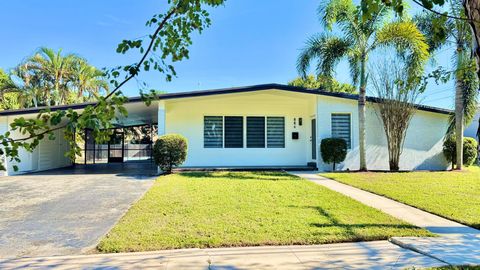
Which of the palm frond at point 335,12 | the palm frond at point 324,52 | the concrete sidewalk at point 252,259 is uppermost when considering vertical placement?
the palm frond at point 335,12

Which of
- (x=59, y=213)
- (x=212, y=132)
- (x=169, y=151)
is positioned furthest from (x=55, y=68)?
(x=59, y=213)

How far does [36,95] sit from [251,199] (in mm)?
19616

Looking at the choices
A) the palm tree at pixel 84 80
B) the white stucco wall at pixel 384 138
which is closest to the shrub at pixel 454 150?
the white stucco wall at pixel 384 138

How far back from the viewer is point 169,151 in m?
12.1

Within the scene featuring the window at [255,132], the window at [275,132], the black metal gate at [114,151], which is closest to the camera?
the window at [255,132]

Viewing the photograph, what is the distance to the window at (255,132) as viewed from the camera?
14992 millimetres

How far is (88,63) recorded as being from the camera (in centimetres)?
2245

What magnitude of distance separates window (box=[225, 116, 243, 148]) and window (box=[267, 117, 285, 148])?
132cm

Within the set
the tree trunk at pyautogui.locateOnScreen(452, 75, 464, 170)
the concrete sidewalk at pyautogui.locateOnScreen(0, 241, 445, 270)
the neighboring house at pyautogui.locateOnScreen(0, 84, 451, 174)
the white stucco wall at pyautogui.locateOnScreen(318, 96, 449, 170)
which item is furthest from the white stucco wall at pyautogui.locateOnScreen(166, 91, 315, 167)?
the concrete sidewalk at pyautogui.locateOnScreen(0, 241, 445, 270)

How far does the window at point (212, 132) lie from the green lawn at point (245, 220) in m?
6.13

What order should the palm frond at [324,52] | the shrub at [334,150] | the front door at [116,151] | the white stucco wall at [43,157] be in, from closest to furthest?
the shrub at [334,150], the palm frond at [324,52], the white stucco wall at [43,157], the front door at [116,151]

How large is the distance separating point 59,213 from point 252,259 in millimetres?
4355

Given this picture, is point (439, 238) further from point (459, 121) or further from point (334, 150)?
point (459, 121)

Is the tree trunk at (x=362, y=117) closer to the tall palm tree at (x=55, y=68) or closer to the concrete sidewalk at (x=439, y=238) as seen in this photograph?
the concrete sidewalk at (x=439, y=238)
